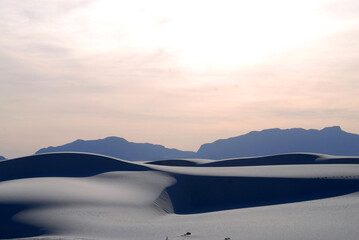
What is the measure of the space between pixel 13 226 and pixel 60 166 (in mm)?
29732

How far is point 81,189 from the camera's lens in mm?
42750

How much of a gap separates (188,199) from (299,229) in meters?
23.6

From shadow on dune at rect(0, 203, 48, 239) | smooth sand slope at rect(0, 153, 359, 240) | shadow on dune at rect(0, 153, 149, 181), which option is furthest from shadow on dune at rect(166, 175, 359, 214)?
shadow on dune at rect(0, 203, 48, 239)

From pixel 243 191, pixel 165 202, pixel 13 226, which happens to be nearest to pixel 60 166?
pixel 165 202

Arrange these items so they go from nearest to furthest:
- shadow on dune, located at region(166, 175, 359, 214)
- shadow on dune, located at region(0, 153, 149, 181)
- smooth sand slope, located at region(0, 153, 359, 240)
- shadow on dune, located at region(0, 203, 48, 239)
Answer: smooth sand slope, located at region(0, 153, 359, 240), shadow on dune, located at region(0, 203, 48, 239), shadow on dune, located at region(166, 175, 359, 214), shadow on dune, located at region(0, 153, 149, 181)

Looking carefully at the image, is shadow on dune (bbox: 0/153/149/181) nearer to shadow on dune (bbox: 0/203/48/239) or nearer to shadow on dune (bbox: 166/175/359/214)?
shadow on dune (bbox: 166/175/359/214)

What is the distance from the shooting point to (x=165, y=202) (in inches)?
1791

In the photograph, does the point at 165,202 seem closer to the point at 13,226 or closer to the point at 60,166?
the point at 13,226

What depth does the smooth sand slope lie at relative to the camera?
96.2 feet

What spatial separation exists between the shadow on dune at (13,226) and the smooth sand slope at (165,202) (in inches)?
2.7

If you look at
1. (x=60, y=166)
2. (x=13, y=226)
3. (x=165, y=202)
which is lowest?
(x=165, y=202)

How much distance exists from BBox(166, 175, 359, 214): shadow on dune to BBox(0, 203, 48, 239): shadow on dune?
1674 centimetres

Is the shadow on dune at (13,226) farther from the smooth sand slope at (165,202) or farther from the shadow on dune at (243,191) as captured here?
the shadow on dune at (243,191)

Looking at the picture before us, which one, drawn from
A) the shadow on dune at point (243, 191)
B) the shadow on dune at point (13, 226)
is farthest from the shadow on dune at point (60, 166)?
the shadow on dune at point (13, 226)
